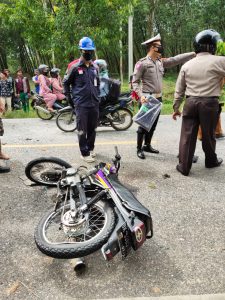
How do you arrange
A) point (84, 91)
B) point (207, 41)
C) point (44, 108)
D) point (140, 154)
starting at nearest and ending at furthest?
point (207, 41) < point (84, 91) < point (140, 154) < point (44, 108)

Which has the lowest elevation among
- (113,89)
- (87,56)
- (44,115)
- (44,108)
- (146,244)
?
(44,115)

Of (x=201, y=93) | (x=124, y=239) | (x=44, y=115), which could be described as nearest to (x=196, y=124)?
(x=201, y=93)

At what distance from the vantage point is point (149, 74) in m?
5.64

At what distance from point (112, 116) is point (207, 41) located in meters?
3.86

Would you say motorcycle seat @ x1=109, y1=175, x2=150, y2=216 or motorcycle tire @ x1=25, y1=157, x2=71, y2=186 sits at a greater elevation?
motorcycle seat @ x1=109, y1=175, x2=150, y2=216

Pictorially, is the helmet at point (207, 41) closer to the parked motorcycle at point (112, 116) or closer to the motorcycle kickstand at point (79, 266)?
the motorcycle kickstand at point (79, 266)

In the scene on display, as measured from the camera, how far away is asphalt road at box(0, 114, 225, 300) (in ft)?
9.21

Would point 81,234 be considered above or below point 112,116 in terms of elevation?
above

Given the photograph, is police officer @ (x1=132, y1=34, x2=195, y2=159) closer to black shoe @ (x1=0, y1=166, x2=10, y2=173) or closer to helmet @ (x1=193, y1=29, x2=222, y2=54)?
helmet @ (x1=193, y1=29, x2=222, y2=54)

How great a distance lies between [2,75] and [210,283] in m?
10.9

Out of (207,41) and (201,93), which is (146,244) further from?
(207,41)

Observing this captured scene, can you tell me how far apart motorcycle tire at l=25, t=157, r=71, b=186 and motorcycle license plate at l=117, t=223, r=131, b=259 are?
1590mm

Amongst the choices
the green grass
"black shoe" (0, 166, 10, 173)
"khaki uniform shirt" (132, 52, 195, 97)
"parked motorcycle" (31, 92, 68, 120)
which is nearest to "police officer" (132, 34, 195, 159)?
"khaki uniform shirt" (132, 52, 195, 97)

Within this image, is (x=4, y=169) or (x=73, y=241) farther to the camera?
(x=4, y=169)
